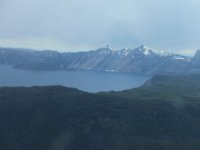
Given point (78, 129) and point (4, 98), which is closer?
point (78, 129)

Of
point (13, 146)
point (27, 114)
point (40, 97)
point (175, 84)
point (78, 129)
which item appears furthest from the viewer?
point (175, 84)

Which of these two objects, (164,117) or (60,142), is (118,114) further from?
(60,142)

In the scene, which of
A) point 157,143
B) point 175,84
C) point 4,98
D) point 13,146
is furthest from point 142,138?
point 175,84

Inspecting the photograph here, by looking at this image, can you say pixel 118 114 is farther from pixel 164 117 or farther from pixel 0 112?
pixel 0 112

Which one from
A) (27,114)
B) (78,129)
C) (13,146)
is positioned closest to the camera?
(13,146)

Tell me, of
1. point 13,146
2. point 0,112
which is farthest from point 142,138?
point 0,112

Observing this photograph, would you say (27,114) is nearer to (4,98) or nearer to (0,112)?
(0,112)

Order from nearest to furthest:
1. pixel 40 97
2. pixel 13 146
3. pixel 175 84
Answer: pixel 13 146, pixel 40 97, pixel 175 84

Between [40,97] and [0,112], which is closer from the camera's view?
[0,112]

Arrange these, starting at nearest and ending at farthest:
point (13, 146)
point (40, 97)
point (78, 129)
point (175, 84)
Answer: point (13, 146), point (78, 129), point (40, 97), point (175, 84)
